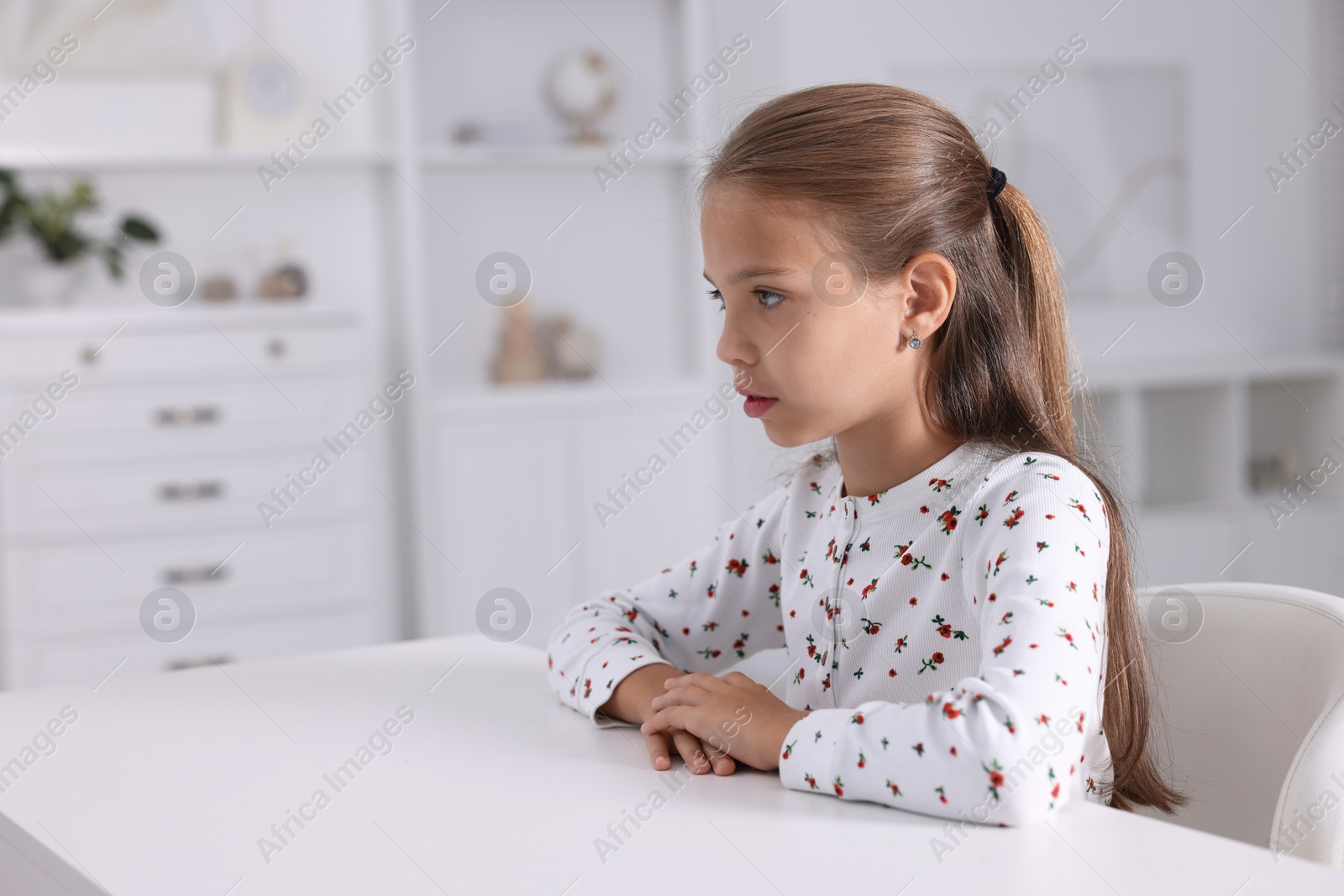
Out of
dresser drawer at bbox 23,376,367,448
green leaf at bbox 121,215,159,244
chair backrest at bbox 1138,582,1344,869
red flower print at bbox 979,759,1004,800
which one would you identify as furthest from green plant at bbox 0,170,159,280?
red flower print at bbox 979,759,1004,800

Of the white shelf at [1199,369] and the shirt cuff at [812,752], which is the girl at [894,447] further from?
the white shelf at [1199,369]

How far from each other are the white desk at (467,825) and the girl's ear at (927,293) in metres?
0.43

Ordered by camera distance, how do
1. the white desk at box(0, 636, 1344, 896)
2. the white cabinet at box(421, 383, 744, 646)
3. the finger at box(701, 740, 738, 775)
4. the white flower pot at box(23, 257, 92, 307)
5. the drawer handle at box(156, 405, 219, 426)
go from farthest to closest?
the white cabinet at box(421, 383, 744, 646) → the white flower pot at box(23, 257, 92, 307) → the drawer handle at box(156, 405, 219, 426) → the finger at box(701, 740, 738, 775) → the white desk at box(0, 636, 1344, 896)

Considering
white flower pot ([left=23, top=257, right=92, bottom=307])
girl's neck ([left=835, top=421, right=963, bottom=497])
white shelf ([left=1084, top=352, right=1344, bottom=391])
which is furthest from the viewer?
white shelf ([left=1084, top=352, right=1344, bottom=391])

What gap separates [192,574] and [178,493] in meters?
0.20

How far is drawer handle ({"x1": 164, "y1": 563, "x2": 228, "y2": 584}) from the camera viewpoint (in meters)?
3.11

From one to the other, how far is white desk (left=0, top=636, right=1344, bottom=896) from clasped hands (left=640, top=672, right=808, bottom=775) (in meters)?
0.02

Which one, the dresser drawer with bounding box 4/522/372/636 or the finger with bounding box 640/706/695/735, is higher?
the finger with bounding box 640/706/695/735

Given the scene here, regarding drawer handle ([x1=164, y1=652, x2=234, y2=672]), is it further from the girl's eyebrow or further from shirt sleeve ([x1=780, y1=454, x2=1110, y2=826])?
shirt sleeve ([x1=780, y1=454, x2=1110, y2=826])

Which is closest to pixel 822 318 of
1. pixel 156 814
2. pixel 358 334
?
pixel 156 814

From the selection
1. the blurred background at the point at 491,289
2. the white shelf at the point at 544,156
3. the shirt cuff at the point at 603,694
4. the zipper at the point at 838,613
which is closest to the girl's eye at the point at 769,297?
the zipper at the point at 838,613

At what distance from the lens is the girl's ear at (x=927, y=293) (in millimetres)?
1119

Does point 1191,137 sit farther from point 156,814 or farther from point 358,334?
point 156,814

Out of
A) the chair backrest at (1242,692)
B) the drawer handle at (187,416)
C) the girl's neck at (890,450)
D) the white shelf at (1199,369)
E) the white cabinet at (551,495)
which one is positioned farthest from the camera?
the white shelf at (1199,369)
